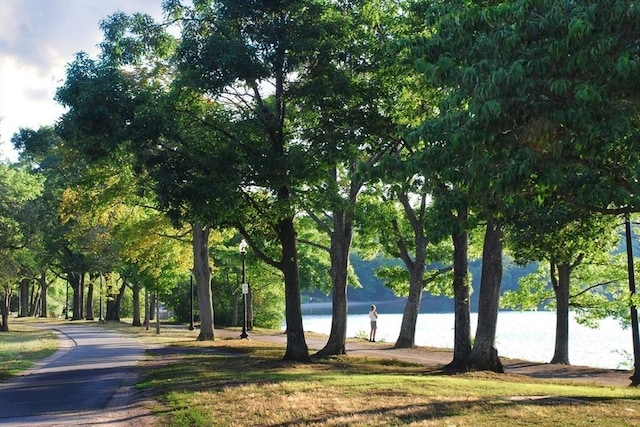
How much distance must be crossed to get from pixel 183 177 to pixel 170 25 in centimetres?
481

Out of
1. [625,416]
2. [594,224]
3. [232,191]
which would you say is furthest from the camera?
[232,191]

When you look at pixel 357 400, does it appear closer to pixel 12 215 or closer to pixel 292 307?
pixel 292 307

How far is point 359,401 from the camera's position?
34.9 ft

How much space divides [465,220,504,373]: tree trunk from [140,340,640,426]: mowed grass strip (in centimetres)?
99

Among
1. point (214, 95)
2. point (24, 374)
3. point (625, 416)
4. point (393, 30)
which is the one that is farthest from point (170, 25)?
point (625, 416)

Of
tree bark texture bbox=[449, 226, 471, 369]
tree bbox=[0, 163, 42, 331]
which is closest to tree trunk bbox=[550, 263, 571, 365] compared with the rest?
tree bark texture bbox=[449, 226, 471, 369]

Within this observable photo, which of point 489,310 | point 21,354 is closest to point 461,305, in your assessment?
point 489,310

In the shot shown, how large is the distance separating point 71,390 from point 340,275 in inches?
404

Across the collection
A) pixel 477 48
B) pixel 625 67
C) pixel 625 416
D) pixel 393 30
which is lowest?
pixel 625 416

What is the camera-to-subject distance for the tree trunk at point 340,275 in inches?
855

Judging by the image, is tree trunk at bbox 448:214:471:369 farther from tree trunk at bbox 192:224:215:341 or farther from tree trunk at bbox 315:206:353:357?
tree trunk at bbox 192:224:215:341

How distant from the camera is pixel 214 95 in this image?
17625 millimetres

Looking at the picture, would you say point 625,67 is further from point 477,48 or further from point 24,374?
point 24,374

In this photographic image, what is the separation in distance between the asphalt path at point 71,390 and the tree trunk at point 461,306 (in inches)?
328
